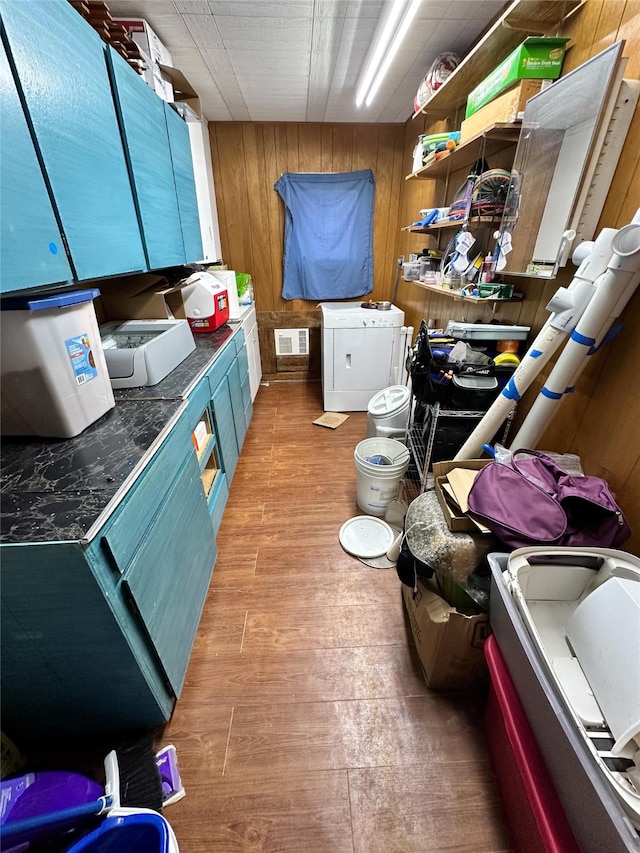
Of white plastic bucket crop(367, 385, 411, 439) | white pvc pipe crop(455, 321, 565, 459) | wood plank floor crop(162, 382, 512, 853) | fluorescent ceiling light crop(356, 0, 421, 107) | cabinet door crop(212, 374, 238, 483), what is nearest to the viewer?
wood plank floor crop(162, 382, 512, 853)

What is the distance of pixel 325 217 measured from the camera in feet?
11.0

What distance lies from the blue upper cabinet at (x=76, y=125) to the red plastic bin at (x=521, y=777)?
69.0 inches

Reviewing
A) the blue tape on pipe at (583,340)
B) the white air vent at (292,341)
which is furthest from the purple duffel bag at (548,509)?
the white air vent at (292,341)

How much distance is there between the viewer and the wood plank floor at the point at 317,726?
38.4 inches

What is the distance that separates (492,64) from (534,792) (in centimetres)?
253

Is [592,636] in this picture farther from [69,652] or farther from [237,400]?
[237,400]

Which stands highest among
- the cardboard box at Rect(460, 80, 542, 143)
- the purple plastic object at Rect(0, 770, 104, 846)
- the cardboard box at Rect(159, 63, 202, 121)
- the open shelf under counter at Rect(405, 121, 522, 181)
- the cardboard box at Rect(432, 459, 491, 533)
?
the cardboard box at Rect(159, 63, 202, 121)

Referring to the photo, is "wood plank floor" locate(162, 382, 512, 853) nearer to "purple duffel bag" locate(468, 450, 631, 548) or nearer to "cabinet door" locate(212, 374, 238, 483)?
"cabinet door" locate(212, 374, 238, 483)

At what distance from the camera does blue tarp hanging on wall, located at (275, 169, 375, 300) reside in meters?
3.28

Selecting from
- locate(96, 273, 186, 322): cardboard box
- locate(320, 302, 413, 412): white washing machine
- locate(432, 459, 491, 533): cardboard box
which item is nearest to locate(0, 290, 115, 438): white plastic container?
locate(96, 273, 186, 322): cardboard box

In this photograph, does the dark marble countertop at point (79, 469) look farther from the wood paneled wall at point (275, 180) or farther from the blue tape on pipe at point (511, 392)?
the wood paneled wall at point (275, 180)

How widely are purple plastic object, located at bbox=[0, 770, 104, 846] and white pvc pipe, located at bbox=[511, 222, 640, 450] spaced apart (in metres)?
1.72

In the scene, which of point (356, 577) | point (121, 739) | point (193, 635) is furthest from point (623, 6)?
point (121, 739)

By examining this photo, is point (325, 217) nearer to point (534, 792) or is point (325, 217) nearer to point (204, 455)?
point (204, 455)
